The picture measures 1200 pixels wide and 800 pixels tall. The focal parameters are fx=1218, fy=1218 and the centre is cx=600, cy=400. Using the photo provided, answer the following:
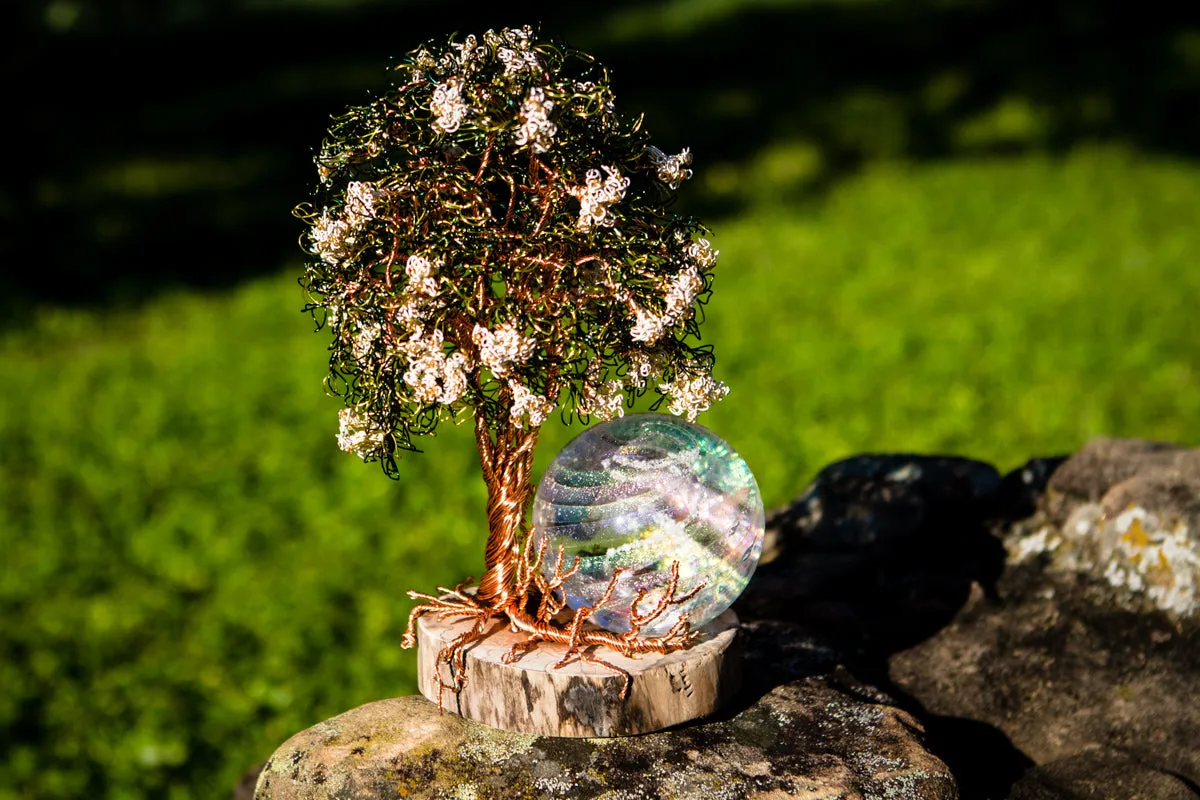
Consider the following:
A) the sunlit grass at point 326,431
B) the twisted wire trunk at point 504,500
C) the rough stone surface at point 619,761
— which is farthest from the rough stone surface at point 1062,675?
the sunlit grass at point 326,431

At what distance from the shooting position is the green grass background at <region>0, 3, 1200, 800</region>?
17.3 ft

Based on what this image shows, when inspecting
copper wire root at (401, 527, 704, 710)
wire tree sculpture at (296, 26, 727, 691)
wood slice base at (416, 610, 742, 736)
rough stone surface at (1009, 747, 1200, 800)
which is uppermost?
wire tree sculpture at (296, 26, 727, 691)

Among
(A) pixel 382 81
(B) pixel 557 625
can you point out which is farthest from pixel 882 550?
(A) pixel 382 81

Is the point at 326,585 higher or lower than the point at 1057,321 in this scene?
lower

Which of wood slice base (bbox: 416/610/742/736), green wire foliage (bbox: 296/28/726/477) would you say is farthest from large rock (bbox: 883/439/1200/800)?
green wire foliage (bbox: 296/28/726/477)

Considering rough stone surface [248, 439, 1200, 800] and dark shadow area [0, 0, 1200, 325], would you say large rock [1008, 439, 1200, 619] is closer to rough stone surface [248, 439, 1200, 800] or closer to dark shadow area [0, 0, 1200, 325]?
rough stone surface [248, 439, 1200, 800]

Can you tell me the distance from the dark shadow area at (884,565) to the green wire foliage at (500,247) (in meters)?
1.13

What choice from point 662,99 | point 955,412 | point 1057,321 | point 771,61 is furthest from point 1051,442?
point 771,61

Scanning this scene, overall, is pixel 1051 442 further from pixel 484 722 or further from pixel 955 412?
pixel 484 722

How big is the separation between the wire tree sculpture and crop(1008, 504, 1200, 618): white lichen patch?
1.54 meters

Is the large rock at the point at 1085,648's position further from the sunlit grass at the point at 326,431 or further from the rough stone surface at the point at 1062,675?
the sunlit grass at the point at 326,431

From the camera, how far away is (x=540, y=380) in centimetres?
289

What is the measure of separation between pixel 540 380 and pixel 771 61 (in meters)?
14.5

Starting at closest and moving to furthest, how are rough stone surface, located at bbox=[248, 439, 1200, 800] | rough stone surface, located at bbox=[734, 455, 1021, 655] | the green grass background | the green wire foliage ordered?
the green wire foliage, rough stone surface, located at bbox=[248, 439, 1200, 800], rough stone surface, located at bbox=[734, 455, 1021, 655], the green grass background
